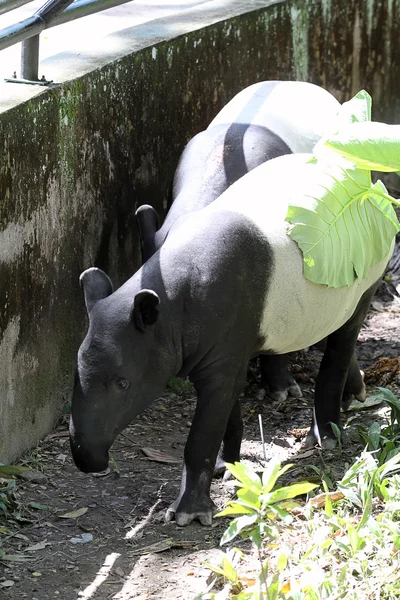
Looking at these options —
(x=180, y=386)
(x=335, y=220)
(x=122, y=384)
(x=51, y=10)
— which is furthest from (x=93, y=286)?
(x=180, y=386)

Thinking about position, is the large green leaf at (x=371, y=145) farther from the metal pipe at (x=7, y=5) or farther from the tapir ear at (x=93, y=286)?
the metal pipe at (x=7, y=5)

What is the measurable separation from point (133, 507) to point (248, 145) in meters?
2.14

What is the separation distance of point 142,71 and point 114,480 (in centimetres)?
261

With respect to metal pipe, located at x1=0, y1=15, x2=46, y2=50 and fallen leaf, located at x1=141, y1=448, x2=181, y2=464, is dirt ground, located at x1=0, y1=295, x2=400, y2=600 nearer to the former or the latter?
fallen leaf, located at x1=141, y1=448, x2=181, y2=464

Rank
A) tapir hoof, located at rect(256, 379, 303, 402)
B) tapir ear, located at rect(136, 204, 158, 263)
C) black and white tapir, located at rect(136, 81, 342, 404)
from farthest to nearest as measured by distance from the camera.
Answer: tapir hoof, located at rect(256, 379, 303, 402) < black and white tapir, located at rect(136, 81, 342, 404) < tapir ear, located at rect(136, 204, 158, 263)

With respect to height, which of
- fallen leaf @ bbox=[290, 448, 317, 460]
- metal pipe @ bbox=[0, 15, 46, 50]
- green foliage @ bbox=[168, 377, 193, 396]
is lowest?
green foliage @ bbox=[168, 377, 193, 396]

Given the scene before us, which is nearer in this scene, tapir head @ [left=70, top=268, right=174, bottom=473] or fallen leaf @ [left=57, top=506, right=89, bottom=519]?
tapir head @ [left=70, top=268, right=174, bottom=473]

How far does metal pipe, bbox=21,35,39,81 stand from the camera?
6.05 m

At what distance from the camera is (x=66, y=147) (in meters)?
6.10

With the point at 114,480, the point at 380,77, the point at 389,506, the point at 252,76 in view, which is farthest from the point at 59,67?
the point at 380,77

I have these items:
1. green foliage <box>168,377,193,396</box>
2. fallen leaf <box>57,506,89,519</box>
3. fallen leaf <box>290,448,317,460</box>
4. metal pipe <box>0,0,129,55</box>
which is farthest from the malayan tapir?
fallen leaf <box>57,506,89,519</box>

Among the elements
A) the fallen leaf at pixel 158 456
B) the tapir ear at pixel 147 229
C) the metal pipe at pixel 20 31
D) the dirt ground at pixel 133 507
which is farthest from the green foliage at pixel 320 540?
the metal pipe at pixel 20 31

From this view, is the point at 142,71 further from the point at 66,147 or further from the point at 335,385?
the point at 335,385

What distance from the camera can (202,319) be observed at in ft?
16.9
